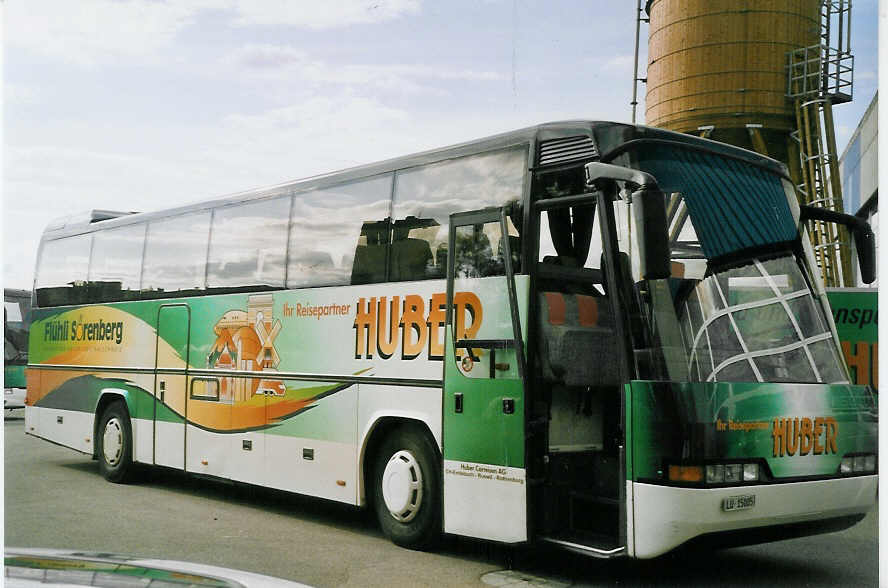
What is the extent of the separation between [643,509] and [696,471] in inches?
15.0

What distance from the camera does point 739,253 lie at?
6.73 m

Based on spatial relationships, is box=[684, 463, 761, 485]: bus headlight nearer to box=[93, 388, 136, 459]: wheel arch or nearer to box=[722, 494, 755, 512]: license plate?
box=[722, 494, 755, 512]: license plate

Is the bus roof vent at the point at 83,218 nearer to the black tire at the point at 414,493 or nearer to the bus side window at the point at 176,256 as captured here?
the bus side window at the point at 176,256

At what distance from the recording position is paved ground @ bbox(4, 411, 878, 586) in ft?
23.3

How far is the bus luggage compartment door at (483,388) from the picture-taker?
6977 mm

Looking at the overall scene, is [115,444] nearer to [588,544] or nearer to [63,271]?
[63,271]

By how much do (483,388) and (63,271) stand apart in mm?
7546

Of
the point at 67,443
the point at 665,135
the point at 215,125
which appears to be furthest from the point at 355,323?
the point at 67,443

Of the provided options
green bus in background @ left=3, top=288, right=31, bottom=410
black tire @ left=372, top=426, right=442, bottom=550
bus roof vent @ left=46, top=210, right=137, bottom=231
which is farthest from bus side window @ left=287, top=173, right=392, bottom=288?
green bus in background @ left=3, top=288, right=31, bottom=410

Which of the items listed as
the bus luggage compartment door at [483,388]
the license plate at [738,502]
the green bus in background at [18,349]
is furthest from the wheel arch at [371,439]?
the green bus in background at [18,349]

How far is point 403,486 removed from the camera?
25.8 feet

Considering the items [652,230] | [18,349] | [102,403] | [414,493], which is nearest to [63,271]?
[18,349]

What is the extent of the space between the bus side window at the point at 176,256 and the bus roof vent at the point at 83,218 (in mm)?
1098

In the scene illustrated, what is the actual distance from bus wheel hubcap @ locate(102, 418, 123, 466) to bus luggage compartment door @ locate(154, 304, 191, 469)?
83 cm
